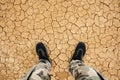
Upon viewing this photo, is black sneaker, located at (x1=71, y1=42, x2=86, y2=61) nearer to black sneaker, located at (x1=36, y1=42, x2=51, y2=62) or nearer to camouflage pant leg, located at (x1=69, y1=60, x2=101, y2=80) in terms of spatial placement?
camouflage pant leg, located at (x1=69, y1=60, x2=101, y2=80)

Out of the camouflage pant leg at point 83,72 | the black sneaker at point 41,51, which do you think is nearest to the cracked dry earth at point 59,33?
the black sneaker at point 41,51

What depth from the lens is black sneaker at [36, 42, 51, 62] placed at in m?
2.17

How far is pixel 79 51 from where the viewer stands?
7.12ft

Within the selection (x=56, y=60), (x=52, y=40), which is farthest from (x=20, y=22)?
(x=56, y=60)

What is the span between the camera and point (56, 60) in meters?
2.24

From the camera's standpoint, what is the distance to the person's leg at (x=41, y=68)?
1.78 meters

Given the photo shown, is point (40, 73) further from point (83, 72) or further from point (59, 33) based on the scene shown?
point (59, 33)

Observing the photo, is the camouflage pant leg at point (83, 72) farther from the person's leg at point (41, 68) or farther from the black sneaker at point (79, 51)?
the person's leg at point (41, 68)

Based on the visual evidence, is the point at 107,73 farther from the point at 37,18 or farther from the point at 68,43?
the point at 37,18

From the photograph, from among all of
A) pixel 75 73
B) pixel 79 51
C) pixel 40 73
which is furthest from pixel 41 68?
pixel 79 51

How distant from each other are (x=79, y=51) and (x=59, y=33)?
0.90ft

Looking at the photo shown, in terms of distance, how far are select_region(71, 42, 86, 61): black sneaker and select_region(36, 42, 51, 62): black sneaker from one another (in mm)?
268

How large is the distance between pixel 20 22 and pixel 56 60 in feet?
1.75

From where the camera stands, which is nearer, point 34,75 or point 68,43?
point 34,75
